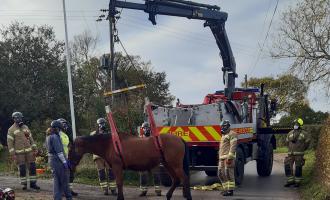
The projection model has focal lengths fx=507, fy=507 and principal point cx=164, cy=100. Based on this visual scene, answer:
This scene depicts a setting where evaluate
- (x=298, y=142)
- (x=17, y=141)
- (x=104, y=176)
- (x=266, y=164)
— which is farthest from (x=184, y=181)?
(x=266, y=164)

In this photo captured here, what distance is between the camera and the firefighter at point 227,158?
42.5 ft

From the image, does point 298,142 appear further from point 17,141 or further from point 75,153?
point 17,141

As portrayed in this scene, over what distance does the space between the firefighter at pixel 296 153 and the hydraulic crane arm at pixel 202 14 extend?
3.77 m

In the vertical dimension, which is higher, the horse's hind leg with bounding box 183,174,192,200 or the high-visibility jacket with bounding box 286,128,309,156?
the high-visibility jacket with bounding box 286,128,309,156

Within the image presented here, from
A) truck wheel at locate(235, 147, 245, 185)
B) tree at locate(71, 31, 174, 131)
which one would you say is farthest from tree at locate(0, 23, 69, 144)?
truck wheel at locate(235, 147, 245, 185)

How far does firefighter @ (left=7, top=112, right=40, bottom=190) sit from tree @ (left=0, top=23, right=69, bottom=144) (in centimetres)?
1932

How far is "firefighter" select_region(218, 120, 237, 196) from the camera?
12945 mm

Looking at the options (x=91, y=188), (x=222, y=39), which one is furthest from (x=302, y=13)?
(x=91, y=188)

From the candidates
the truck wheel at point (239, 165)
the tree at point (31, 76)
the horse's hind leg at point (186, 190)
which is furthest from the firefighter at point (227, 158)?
the tree at point (31, 76)

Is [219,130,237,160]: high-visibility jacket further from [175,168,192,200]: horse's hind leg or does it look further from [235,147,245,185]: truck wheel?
[175,168,192,200]: horse's hind leg

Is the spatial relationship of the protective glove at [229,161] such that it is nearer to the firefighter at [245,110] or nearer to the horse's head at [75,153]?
the firefighter at [245,110]

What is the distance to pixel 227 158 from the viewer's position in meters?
A: 13.0

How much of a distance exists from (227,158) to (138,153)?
2.65 meters

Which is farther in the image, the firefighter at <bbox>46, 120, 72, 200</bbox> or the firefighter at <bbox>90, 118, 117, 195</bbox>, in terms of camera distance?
the firefighter at <bbox>90, 118, 117, 195</bbox>
